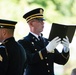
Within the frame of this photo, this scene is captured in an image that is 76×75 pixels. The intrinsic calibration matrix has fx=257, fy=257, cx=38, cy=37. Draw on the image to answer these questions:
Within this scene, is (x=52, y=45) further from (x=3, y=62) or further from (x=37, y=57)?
(x=3, y=62)

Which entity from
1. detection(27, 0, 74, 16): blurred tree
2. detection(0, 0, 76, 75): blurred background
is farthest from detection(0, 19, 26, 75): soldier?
detection(27, 0, 74, 16): blurred tree

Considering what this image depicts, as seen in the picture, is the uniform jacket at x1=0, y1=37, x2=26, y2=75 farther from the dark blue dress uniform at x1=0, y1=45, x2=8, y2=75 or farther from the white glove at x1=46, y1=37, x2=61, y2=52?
the white glove at x1=46, y1=37, x2=61, y2=52

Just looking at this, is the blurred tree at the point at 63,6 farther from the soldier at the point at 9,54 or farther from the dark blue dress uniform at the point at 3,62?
the dark blue dress uniform at the point at 3,62

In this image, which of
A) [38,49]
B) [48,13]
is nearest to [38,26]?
[38,49]

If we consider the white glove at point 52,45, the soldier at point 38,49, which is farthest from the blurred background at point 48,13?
the white glove at point 52,45

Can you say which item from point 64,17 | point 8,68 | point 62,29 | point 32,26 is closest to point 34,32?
point 32,26

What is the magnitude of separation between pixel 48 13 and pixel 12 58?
1188 millimetres

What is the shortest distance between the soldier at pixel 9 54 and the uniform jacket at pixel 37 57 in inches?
12.1

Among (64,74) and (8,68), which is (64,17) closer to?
(64,74)

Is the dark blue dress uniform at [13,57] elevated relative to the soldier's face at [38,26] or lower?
lower

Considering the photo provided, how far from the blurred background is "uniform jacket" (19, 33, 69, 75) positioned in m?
0.51

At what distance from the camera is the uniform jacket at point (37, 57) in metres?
1.76

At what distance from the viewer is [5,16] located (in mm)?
2350

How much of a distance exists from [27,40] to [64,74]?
32.2 inches
